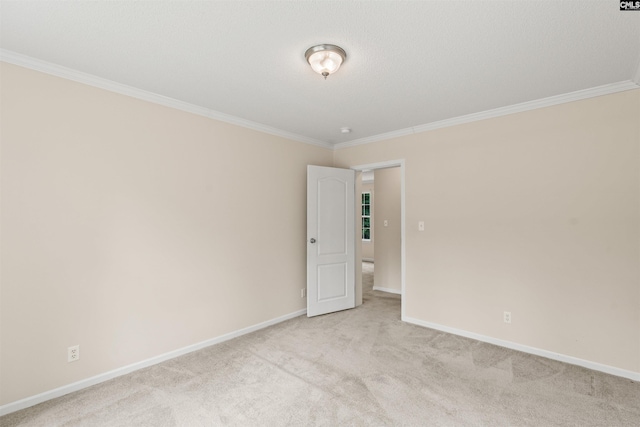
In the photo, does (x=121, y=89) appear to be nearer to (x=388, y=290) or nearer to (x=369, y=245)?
(x=388, y=290)

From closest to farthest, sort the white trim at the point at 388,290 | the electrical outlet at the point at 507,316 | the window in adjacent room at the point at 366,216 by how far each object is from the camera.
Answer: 1. the electrical outlet at the point at 507,316
2. the white trim at the point at 388,290
3. the window in adjacent room at the point at 366,216

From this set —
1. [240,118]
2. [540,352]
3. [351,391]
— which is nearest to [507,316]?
[540,352]

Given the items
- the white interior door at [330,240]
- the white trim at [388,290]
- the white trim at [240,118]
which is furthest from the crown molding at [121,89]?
the white trim at [388,290]

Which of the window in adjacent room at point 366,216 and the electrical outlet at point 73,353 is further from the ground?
the window in adjacent room at point 366,216

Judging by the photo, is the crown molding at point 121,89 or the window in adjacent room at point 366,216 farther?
the window in adjacent room at point 366,216

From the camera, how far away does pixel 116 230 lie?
256 cm

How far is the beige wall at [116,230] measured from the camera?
214cm

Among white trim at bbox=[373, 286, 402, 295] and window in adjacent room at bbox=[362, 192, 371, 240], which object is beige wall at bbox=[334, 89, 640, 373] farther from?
window in adjacent room at bbox=[362, 192, 371, 240]

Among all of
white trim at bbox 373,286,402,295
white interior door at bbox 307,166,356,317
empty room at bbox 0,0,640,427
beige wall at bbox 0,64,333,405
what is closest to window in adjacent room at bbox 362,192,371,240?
white trim at bbox 373,286,402,295

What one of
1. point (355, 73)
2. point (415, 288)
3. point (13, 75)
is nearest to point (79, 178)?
point (13, 75)

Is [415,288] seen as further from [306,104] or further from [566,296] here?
[306,104]

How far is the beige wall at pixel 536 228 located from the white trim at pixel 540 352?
0.12 ft

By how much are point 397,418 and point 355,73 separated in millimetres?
2479

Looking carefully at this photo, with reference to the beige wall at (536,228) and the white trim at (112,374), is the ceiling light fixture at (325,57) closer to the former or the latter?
the beige wall at (536,228)
